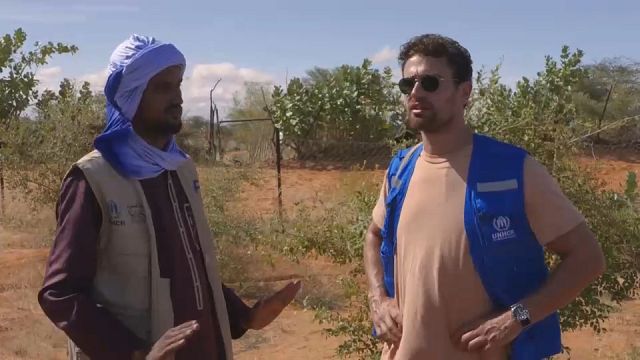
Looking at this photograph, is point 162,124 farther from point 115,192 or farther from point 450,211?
point 450,211

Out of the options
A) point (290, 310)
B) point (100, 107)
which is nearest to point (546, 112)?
point (290, 310)

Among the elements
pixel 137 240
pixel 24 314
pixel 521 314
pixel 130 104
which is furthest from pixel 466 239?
pixel 24 314

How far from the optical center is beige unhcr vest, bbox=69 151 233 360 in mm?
2092

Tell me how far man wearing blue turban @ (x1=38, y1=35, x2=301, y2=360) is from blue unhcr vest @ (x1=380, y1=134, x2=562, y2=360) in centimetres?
82

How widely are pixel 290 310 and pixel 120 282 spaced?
6026 millimetres

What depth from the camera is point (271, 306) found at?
2.55 meters

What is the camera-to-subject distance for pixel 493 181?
7.47ft

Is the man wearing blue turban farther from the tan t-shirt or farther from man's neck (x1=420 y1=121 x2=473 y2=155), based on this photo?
man's neck (x1=420 y1=121 x2=473 y2=155)

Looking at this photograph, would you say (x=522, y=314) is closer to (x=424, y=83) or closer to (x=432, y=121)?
(x=432, y=121)

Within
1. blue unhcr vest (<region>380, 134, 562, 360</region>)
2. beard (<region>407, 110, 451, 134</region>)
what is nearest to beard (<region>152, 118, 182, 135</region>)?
beard (<region>407, 110, 451, 134</region>)

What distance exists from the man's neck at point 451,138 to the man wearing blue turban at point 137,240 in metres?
A: 0.77

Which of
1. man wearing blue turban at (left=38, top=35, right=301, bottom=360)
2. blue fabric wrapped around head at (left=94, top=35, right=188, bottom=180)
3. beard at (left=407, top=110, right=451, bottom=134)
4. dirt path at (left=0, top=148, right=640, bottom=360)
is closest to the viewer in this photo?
man wearing blue turban at (left=38, top=35, right=301, bottom=360)

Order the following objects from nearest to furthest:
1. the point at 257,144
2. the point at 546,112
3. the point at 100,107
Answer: the point at 546,112 → the point at 100,107 → the point at 257,144

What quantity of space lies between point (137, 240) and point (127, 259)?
0.19 feet
